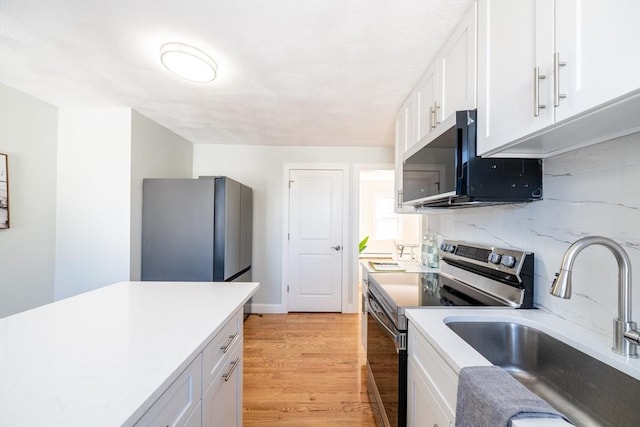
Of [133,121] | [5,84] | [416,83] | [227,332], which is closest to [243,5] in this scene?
[416,83]

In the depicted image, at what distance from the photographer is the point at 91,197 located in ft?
8.16

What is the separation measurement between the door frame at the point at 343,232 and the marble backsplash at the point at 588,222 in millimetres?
2399

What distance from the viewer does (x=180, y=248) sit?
2.66 metres

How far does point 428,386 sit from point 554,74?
1.07m

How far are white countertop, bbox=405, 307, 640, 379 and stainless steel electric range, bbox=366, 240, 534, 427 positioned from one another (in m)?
0.10

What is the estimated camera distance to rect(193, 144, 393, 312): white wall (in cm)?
371

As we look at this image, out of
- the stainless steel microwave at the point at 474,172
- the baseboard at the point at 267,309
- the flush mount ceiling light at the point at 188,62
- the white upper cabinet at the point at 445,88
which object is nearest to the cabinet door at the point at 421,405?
the stainless steel microwave at the point at 474,172

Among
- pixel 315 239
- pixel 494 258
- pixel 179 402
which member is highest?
pixel 494 258

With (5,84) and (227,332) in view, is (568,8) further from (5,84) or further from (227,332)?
(5,84)

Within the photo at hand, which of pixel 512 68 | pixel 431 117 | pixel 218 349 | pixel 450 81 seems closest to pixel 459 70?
pixel 450 81

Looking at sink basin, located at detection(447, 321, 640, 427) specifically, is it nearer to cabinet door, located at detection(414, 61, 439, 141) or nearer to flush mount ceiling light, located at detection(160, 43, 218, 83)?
cabinet door, located at detection(414, 61, 439, 141)

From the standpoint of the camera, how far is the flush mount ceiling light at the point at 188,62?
155 cm

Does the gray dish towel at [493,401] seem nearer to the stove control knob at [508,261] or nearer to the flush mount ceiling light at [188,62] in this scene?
the stove control knob at [508,261]

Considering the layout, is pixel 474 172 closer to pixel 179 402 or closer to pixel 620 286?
pixel 620 286
